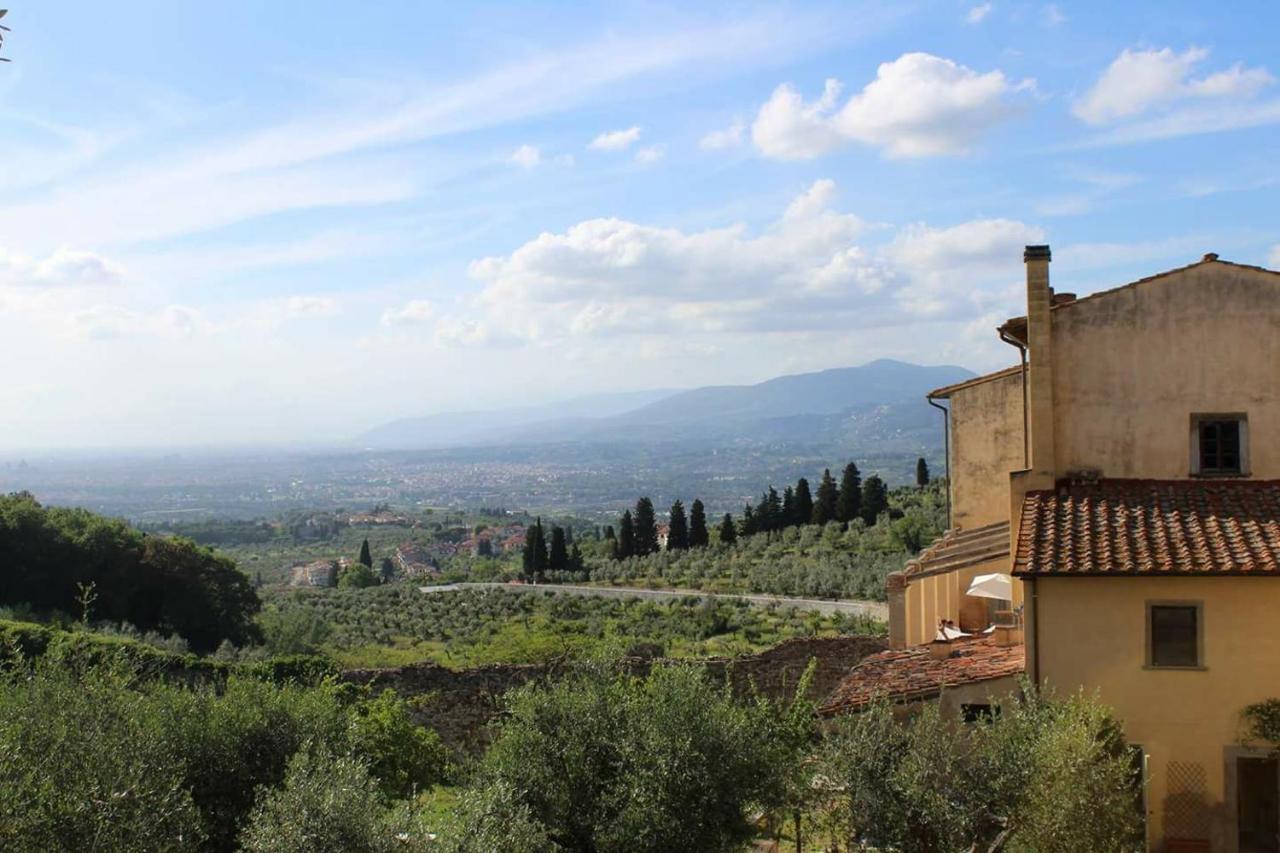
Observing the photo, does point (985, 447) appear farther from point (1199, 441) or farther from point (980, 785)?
point (980, 785)

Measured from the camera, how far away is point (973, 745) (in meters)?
10.1

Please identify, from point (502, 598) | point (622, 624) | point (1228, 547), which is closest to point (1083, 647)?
point (1228, 547)

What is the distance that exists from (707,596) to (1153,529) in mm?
27891

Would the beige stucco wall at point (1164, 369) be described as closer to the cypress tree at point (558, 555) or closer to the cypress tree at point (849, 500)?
the cypress tree at point (849, 500)

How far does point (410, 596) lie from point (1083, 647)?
36.7 m

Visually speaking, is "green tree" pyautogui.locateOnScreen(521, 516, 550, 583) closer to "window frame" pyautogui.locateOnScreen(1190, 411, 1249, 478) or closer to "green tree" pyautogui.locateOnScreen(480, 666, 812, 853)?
"window frame" pyautogui.locateOnScreen(1190, 411, 1249, 478)

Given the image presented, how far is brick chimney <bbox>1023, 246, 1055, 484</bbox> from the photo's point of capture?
13805mm

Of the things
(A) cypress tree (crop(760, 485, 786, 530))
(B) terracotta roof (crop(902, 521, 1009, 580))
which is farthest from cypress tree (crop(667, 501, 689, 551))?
(B) terracotta roof (crop(902, 521, 1009, 580))

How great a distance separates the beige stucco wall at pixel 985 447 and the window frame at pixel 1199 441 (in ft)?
16.8

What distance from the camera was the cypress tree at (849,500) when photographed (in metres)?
54.6

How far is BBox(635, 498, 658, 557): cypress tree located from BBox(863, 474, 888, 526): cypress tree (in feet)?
39.2

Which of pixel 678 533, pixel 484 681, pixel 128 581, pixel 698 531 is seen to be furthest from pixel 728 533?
pixel 484 681

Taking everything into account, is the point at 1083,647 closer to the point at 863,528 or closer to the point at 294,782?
the point at 294,782

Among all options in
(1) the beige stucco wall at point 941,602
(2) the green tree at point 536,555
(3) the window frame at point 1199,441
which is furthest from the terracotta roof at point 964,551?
(2) the green tree at point 536,555
